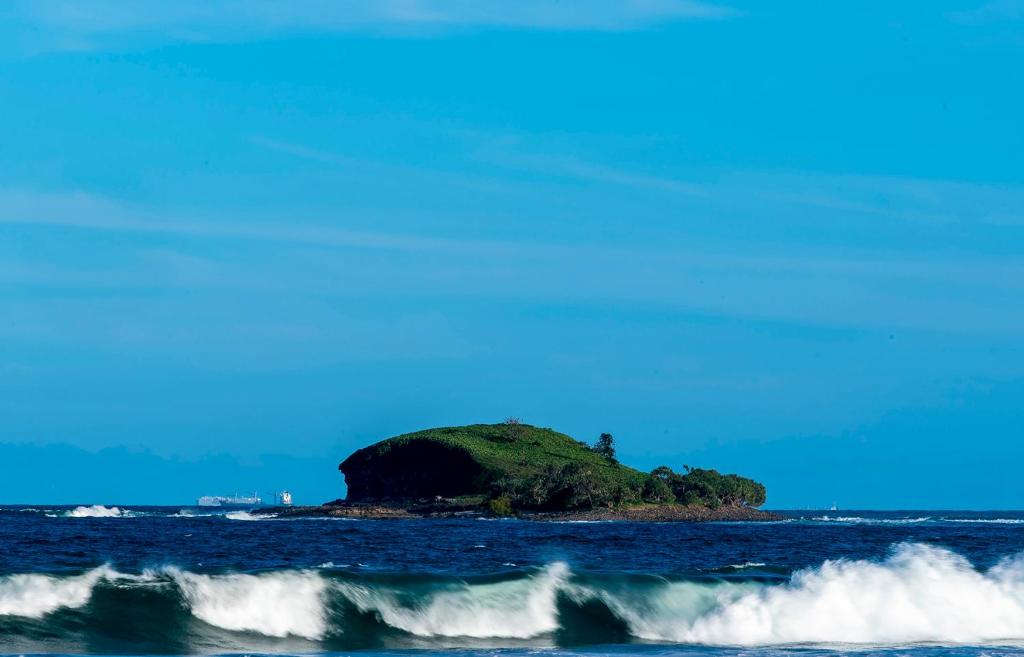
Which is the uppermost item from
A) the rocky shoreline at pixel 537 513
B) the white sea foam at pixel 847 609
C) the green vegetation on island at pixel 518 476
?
the green vegetation on island at pixel 518 476

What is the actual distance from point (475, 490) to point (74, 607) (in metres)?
118

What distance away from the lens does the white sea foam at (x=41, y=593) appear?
1124 inches

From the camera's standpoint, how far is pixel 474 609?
1215 inches

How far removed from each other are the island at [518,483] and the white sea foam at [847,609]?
9213 cm

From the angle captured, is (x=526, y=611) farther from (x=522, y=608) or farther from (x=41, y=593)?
(x=41, y=593)

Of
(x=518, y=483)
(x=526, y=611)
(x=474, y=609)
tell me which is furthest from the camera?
(x=518, y=483)

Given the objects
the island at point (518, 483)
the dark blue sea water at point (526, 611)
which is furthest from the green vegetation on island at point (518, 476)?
the dark blue sea water at point (526, 611)

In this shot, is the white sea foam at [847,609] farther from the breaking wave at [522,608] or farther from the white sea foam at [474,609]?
the white sea foam at [474,609]

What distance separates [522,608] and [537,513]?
100482 mm

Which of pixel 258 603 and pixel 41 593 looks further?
pixel 258 603

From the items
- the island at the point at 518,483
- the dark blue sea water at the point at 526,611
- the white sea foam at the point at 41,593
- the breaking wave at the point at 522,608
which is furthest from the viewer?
the island at the point at 518,483

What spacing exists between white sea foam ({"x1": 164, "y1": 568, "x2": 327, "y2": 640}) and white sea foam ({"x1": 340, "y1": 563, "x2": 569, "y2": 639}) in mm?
1120

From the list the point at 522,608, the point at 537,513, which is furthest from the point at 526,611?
the point at 537,513

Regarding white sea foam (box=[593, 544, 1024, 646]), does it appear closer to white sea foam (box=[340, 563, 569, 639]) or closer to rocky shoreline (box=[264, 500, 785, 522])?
white sea foam (box=[340, 563, 569, 639])
